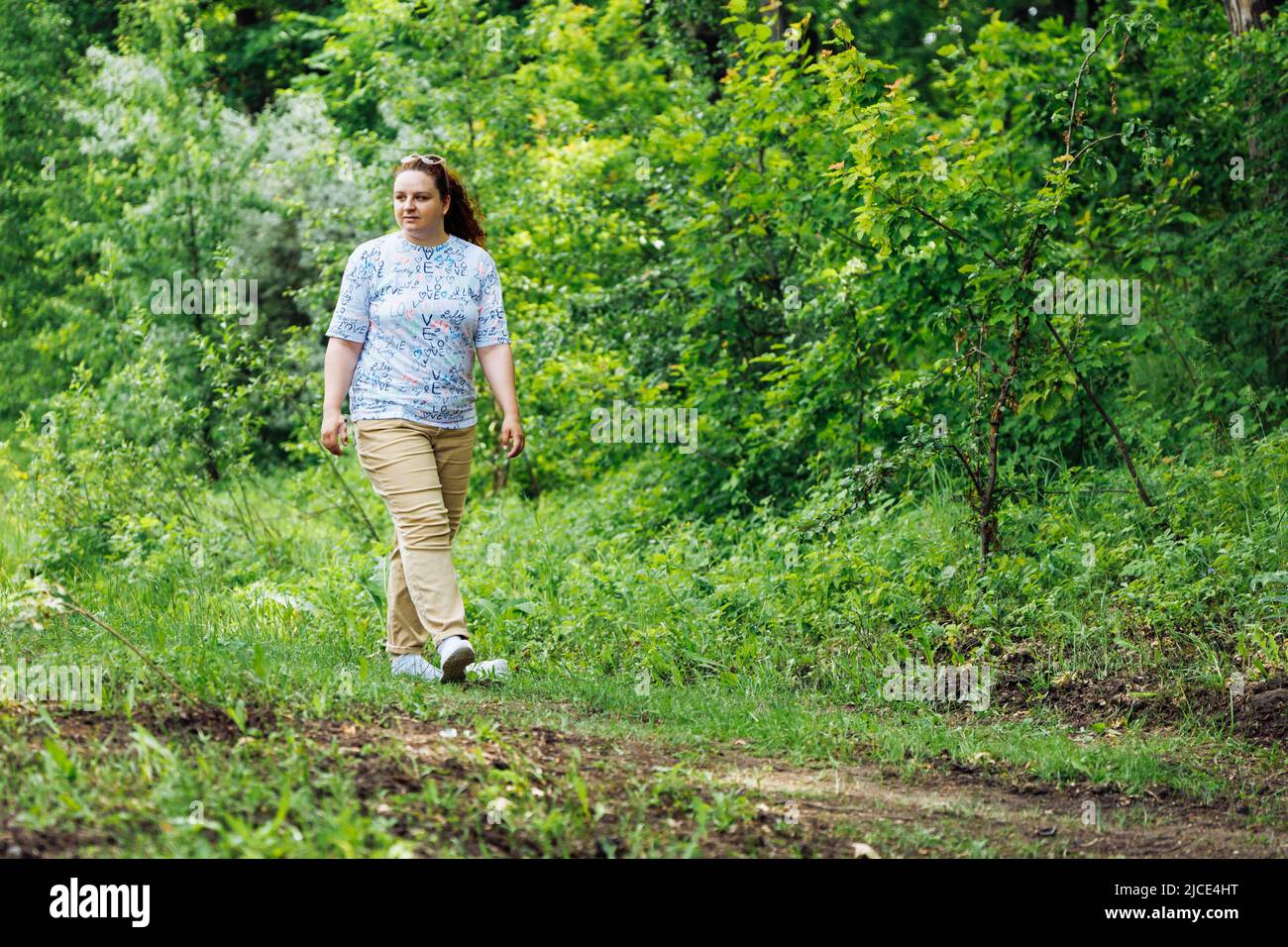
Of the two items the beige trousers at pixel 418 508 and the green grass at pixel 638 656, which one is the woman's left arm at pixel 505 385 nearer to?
the beige trousers at pixel 418 508

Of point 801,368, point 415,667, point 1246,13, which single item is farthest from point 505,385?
point 1246,13

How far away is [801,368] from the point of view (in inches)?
363

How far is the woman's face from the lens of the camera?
5.90m

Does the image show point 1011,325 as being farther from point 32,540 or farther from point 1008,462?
point 32,540

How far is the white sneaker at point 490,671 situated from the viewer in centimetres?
607

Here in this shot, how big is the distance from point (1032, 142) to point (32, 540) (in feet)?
26.1

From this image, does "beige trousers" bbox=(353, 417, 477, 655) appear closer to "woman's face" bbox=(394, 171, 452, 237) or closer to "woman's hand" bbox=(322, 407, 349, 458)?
"woman's hand" bbox=(322, 407, 349, 458)

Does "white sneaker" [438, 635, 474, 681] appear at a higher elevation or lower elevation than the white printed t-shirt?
lower

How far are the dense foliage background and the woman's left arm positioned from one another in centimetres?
142

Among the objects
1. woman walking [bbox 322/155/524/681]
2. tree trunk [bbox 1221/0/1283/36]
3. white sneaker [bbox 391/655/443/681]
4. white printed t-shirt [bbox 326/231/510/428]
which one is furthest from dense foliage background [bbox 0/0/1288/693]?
white printed t-shirt [bbox 326/231/510/428]

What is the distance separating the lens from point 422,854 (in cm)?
345

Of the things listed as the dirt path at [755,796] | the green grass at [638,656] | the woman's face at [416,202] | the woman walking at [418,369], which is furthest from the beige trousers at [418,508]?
the dirt path at [755,796]

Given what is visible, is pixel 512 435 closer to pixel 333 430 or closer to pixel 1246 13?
pixel 333 430

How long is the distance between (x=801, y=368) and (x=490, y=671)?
155 inches
